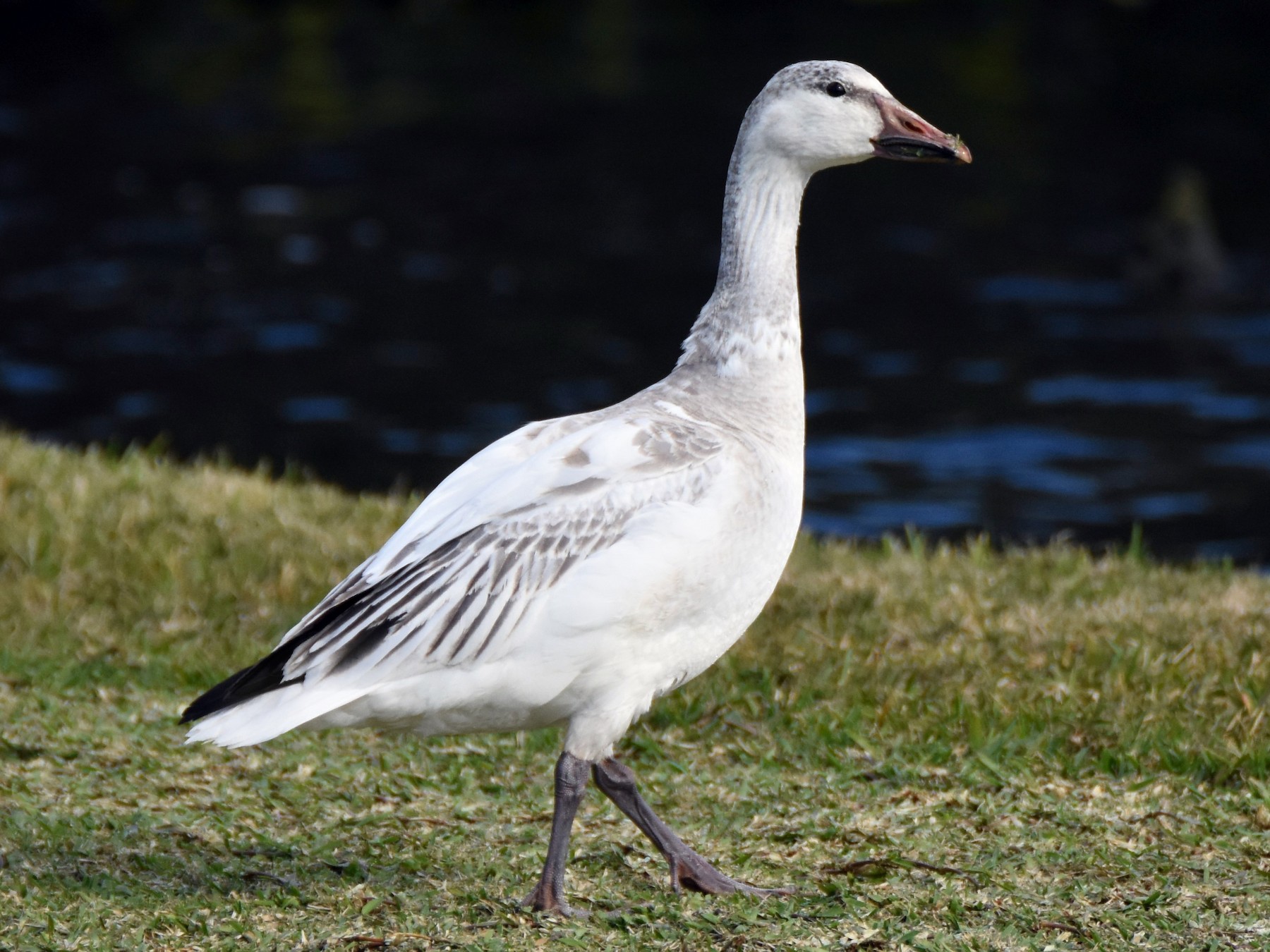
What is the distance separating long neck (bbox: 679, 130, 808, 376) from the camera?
4828 mm

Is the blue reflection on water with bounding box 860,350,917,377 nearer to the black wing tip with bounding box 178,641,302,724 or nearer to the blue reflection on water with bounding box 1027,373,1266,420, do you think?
the blue reflection on water with bounding box 1027,373,1266,420

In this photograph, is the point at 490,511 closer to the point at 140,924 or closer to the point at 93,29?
the point at 140,924

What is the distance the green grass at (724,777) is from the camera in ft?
14.0

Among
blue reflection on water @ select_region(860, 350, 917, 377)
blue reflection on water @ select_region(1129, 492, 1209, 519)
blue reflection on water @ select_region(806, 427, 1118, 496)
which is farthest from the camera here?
blue reflection on water @ select_region(860, 350, 917, 377)

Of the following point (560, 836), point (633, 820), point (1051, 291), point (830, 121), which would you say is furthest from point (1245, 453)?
point (560, 836)

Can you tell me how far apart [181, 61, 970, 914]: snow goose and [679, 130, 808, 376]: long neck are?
23 centimetres

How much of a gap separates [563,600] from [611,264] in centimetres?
1586

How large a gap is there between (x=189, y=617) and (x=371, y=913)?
2.54 metres

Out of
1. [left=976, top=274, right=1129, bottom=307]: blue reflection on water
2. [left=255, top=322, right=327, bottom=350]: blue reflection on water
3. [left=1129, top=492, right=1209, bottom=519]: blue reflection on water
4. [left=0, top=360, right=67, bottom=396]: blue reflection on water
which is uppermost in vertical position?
[left=976, top=274, right=1129, bottom=307]: blue reflection on water

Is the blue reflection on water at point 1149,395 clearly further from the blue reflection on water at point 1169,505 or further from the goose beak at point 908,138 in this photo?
the goose beak at point 908,138

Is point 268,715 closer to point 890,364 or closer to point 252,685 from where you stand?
point 252,685

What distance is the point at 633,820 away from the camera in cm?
452

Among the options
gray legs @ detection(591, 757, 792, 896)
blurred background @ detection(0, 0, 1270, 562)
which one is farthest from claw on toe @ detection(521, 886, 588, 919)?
blurred background @ detection(0, 0, 1270, 562)

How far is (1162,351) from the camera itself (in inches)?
668
